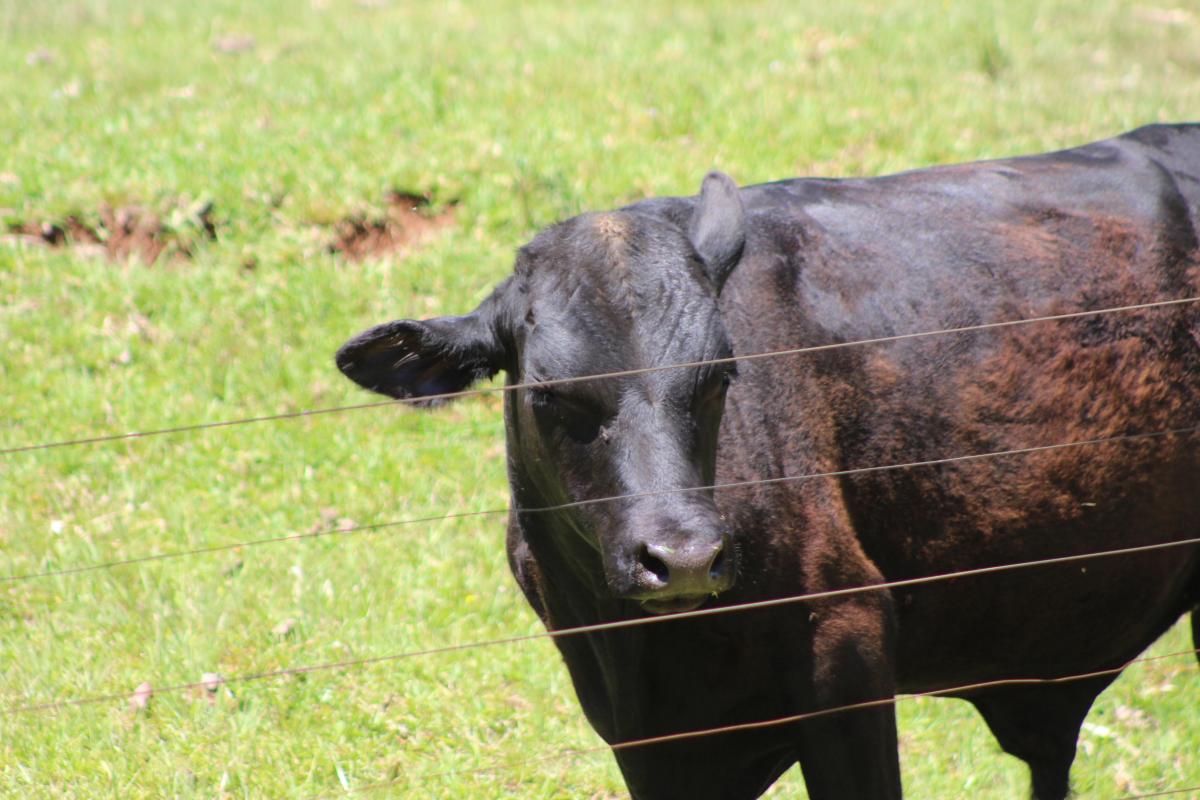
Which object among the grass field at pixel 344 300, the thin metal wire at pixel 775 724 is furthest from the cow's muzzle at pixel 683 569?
the grass field at pixel 344 300

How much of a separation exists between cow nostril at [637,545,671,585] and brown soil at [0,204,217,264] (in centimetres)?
601

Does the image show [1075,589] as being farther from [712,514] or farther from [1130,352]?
[712,514]

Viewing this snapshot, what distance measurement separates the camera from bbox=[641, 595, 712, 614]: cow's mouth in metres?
3.29

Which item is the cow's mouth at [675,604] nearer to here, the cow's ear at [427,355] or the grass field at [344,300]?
the cow's ear at [427,355]

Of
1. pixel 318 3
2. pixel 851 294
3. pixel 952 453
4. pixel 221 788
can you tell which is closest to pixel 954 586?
pixel 952 453

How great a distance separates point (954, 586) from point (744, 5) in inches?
345

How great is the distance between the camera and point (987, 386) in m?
→ 4.24

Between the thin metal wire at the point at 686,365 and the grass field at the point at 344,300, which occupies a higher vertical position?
the thin metal wire at the point at 686,365

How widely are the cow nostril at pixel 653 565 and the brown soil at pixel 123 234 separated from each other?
6.01 metres

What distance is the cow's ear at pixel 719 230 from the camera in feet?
12.7

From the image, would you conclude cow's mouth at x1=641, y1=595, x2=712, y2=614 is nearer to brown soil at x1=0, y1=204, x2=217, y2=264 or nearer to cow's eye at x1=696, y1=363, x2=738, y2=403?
cow's eye at x1=696, y1=363, x2=738, y2=403

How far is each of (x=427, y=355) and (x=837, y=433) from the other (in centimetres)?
127

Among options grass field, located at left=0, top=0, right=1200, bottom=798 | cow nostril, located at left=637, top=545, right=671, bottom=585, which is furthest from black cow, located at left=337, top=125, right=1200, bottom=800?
grass field, located at left=0, top=0, right=1200, bottom=798

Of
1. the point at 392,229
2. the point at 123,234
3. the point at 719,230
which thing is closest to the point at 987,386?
the point at 719,230
